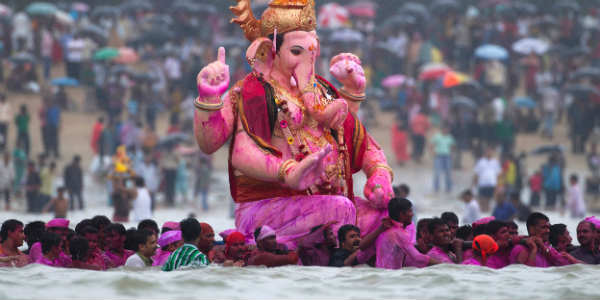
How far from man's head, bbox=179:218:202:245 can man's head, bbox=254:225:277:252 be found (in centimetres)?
53

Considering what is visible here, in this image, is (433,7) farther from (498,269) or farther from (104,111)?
(498,269)

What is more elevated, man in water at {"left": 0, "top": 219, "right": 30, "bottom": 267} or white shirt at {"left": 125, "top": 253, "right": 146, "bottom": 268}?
man in water at {"left": 0, "top": 219, "right": 30, "bottom": 267}

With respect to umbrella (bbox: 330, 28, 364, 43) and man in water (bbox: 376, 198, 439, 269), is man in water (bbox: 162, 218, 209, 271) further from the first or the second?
umbrella (bbox: 330, 28, 364, 43)

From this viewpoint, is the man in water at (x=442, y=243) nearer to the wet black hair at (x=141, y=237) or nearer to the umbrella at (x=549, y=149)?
the wet black hair at (x=141, y=237)

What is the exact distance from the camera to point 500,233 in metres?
8.75

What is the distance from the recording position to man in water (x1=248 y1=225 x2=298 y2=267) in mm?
8266

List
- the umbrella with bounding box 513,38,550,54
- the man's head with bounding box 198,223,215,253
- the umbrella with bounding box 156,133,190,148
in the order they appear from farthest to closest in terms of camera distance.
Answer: the umbrella with bounding box 513,38,550,54 → the umbrella with bounding box 156,133,190,148 → the man's head with bounding box 198,223,215,253

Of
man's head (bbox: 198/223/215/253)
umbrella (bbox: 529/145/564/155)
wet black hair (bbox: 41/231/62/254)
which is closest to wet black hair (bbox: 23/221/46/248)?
wet black hair (bbox: 41/231/62/254)

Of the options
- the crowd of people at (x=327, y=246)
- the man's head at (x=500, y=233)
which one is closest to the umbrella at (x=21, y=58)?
the crowd of people at (x=327, y=246)

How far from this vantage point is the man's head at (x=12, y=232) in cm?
908

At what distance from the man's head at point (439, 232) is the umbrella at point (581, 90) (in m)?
16.6

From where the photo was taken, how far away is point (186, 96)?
26.8 m

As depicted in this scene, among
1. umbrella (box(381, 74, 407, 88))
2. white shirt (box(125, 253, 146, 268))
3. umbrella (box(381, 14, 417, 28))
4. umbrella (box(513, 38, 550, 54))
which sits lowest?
white shirt (box(125, 253, 146, 268))

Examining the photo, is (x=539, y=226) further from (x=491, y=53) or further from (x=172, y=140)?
(x=491, y=53)
